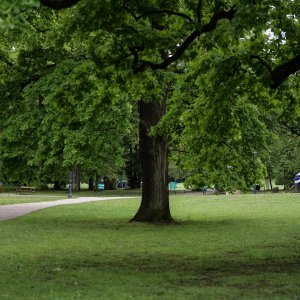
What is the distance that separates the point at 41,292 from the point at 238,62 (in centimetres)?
614

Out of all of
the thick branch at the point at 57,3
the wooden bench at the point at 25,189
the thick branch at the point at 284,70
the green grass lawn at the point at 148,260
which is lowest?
the green grass lawn at the point at 148,260

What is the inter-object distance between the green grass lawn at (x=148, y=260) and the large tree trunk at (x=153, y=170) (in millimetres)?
1179

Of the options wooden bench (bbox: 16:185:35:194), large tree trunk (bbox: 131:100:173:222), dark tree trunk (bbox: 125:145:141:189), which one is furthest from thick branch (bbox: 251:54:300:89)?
dark tree trunk (bbox: 125:145:141:189)

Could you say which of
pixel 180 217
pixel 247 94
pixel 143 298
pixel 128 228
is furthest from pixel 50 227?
pixel 143 298

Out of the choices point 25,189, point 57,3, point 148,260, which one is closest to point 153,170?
point 148,260

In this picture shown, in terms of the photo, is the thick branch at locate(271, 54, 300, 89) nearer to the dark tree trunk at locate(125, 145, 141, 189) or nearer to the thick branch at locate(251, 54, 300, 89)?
the thick branch at locate(251, 54, 300, 89)

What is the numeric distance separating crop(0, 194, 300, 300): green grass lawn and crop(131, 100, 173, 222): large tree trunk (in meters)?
1.18

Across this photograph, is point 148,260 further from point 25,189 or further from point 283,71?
point 25,189

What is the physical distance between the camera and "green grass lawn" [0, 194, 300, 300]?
9195 millimetres

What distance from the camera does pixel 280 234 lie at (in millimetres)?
19062

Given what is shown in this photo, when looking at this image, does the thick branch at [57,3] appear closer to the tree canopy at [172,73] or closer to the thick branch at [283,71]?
the tree canopy at [172,73]

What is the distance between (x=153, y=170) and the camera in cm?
2370

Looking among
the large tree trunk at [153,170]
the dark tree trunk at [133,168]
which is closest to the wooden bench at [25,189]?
the dark tree trunk at [133,168]

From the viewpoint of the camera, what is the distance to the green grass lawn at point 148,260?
9.20 m
